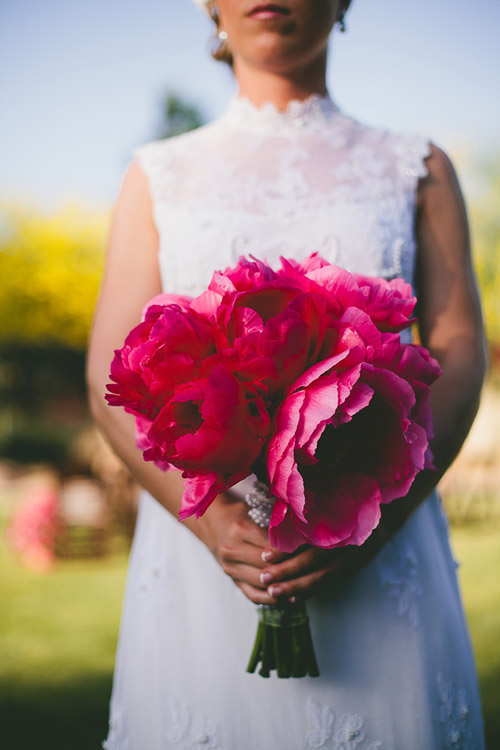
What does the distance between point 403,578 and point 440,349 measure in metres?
0.58

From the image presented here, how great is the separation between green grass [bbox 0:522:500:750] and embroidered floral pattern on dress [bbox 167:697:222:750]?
8.98 feet

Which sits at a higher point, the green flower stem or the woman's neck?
the woman's neck

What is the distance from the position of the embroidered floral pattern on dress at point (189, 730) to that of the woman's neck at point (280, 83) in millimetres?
1639

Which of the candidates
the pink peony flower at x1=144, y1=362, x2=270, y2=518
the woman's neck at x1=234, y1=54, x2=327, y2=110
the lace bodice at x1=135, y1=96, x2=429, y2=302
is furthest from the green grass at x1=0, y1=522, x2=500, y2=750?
the woman's neck at x1=234, y1=54, x2=327, y2=110

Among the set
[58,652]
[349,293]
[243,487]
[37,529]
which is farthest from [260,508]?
[37,529]

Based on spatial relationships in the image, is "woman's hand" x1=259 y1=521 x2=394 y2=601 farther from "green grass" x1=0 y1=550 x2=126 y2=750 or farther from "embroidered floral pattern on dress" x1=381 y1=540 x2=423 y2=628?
"green grass" x1=0 y1=550 x2=126 y2=750

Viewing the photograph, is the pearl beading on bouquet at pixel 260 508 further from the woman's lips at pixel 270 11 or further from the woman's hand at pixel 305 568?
the woman's lips at pixel 270 11

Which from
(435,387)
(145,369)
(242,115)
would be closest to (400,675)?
(435,387)

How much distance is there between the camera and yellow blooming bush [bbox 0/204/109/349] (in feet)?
59.7

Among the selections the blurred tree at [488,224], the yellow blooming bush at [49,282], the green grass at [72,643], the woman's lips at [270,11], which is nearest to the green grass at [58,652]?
the green grass at [72,643]

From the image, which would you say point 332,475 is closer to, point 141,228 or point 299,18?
point 141,228

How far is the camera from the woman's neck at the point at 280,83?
1.84 meters

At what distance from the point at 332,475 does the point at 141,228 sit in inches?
36.9

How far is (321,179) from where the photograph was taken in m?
1.79
